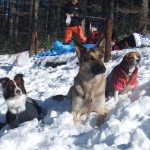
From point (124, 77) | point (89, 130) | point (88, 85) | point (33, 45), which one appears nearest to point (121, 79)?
point (124, 77)

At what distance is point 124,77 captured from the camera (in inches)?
279

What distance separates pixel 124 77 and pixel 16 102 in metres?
2.11

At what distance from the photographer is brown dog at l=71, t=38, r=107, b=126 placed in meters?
6.38

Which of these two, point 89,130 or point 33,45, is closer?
point 89,130

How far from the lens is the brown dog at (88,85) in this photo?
6.38m

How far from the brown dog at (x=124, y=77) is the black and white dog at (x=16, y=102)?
5.17ft

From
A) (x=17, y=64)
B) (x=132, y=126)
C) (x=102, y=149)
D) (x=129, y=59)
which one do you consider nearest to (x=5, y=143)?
(x=102, y=149)

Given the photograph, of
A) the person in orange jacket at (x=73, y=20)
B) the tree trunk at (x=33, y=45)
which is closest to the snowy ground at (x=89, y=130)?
the person in orange jacket at (x=73, y=20)

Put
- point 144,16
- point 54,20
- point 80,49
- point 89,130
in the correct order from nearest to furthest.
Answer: point 89,130
point 80,49
point 144,16
point 54,20

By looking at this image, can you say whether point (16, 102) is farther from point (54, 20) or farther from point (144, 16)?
point (54, 20)

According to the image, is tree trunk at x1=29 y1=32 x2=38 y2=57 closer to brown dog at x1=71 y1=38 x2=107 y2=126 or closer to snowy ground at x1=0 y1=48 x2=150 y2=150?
snowy ground at x1=0 y1=48 x2=150 y2=150

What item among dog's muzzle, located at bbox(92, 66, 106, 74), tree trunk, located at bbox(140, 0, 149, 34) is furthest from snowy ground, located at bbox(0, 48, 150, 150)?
tree trunk, located at bbox(140, 0, 149, 34)

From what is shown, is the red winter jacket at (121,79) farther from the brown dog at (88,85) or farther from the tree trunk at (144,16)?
the tree trunk at (144,16)

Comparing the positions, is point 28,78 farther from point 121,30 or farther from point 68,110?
point 121,30
